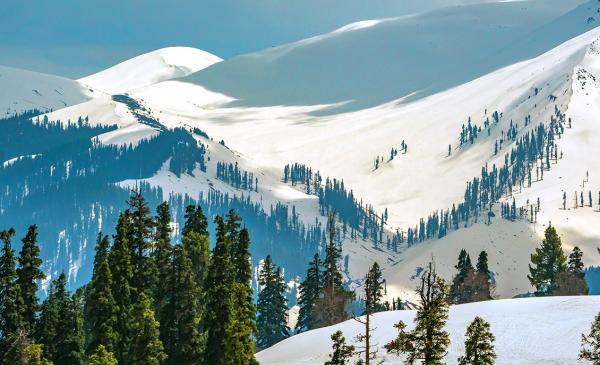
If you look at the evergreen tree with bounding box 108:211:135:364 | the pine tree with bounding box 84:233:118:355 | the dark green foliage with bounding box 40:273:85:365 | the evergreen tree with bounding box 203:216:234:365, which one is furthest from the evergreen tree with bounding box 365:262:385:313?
the dark green foliage with bounding box 40:273:85:365

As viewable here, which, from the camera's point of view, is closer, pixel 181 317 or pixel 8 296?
pixel 8 296

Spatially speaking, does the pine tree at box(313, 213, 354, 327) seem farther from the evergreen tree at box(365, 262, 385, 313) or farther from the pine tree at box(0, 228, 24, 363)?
the pine tree at box(0, 228, 24, 363)

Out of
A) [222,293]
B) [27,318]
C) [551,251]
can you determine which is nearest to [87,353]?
[27,318]

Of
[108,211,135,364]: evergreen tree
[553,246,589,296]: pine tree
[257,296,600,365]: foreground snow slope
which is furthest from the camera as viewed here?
[553,246,589,296]: pine tree

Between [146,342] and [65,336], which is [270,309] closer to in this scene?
[65,336]

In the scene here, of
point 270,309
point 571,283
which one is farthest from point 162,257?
point 571,283

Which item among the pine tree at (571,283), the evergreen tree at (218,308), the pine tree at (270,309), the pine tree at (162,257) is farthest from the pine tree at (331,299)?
the pine tree at (571,283)

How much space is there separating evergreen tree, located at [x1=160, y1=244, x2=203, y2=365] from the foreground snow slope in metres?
11.8

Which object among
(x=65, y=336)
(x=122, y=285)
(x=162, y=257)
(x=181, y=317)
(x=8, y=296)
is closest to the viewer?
(x=8, y=296)

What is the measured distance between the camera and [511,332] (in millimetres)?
71875

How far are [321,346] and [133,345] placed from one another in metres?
22.7

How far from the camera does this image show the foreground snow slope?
220 feet

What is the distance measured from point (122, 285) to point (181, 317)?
6006 mm

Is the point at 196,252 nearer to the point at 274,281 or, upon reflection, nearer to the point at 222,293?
the point at 222,293
